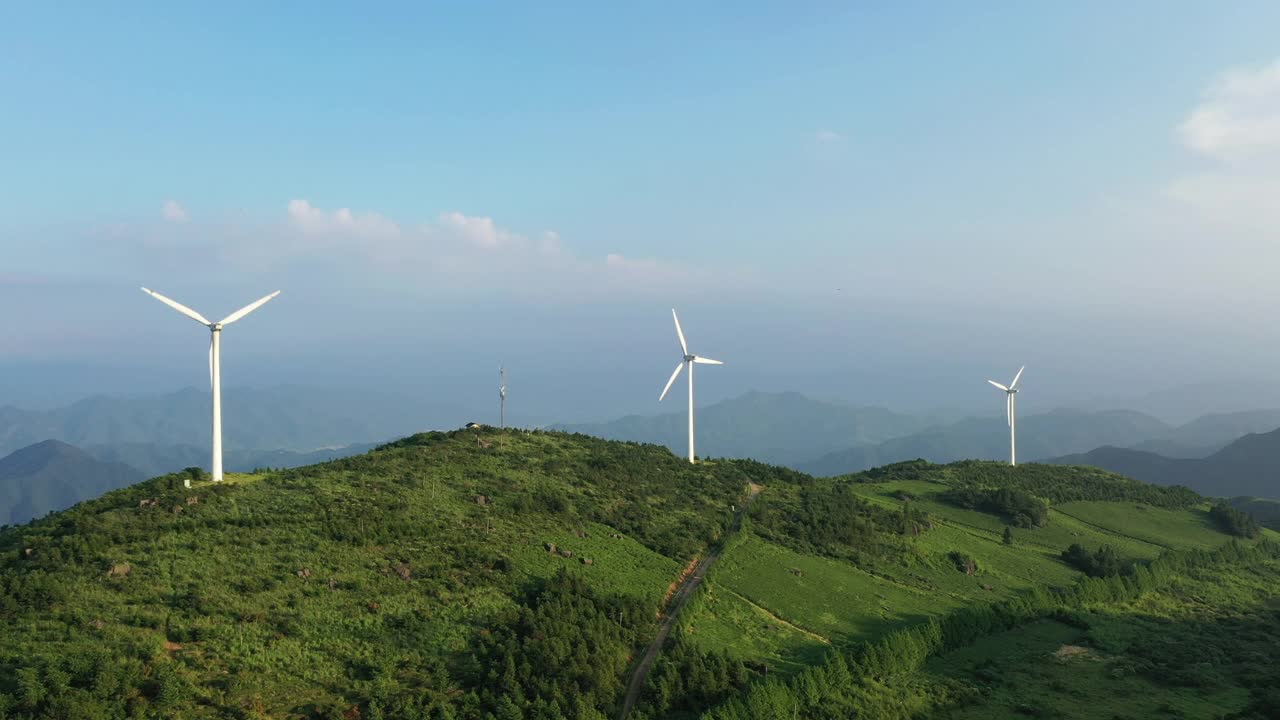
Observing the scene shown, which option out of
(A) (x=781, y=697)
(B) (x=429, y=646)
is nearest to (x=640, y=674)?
(A) (x=781, y=697)

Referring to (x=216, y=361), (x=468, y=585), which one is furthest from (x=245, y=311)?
(x=468, y=585)

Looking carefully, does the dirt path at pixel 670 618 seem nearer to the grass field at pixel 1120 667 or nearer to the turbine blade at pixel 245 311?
the grass field at pixel 1120 667

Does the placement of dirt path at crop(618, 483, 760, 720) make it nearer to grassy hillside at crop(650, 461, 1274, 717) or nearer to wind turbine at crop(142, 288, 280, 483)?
grassy hillside at crop(650, 461, 1274, 717)

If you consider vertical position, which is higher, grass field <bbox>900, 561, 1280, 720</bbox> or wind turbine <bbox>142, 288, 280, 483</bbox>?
wind turbine <bbox>142, 288, 280, 483</bbox>

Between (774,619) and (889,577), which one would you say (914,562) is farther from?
(774,619)

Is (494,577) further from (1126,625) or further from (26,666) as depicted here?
(1126,625)

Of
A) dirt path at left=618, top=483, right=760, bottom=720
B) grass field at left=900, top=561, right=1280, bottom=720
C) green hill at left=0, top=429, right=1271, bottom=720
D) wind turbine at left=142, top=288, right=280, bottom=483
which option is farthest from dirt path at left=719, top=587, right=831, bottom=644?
wind turbine at left=142, top=288, right=280, bottom=483
